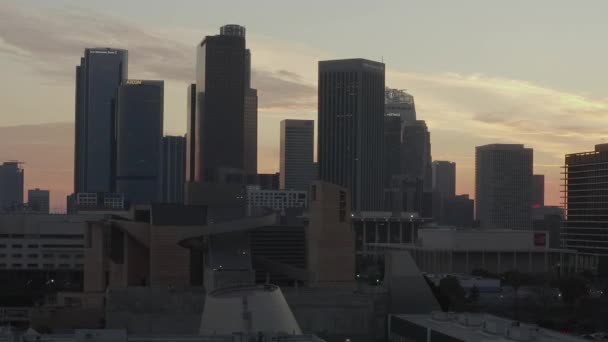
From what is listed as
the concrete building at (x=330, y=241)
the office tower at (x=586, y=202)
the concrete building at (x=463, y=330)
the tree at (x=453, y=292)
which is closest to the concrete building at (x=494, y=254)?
the office tower at (x=586, y=202)

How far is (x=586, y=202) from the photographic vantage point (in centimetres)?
18700

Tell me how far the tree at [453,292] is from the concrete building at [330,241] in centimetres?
1536

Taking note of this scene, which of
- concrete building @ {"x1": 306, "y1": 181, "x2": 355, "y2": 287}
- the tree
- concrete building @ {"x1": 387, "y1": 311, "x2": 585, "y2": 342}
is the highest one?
concrete building @ {"x1": 306, "y1": 181, "x2": 355, "y2": 287}

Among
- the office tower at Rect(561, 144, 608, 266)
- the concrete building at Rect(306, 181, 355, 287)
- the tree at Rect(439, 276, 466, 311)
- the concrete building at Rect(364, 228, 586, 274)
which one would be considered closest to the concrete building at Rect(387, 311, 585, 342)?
the concrete building at Rect(306, 181, 355, 287)

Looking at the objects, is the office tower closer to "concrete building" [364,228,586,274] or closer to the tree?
"concrete building" [364,228,586,274]

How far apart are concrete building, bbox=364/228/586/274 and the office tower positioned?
25.1ft

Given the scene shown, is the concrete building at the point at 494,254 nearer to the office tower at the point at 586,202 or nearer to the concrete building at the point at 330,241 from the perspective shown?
the office tower at the point at 586,202

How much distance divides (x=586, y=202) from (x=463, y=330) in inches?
5259

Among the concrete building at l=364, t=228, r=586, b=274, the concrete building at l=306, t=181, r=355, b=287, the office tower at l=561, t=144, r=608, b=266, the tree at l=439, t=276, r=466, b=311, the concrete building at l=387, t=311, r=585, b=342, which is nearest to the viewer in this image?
the concrete building at l=387, t=311, r=585, b=342

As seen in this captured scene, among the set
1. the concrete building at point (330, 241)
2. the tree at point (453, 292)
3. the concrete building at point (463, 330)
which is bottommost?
the tree at point (453, 292)

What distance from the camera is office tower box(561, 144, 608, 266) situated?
181 m

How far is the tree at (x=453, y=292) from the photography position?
100037 mm

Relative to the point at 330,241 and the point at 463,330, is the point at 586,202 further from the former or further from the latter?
the point at 463,330

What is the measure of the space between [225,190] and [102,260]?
15.9 meters
